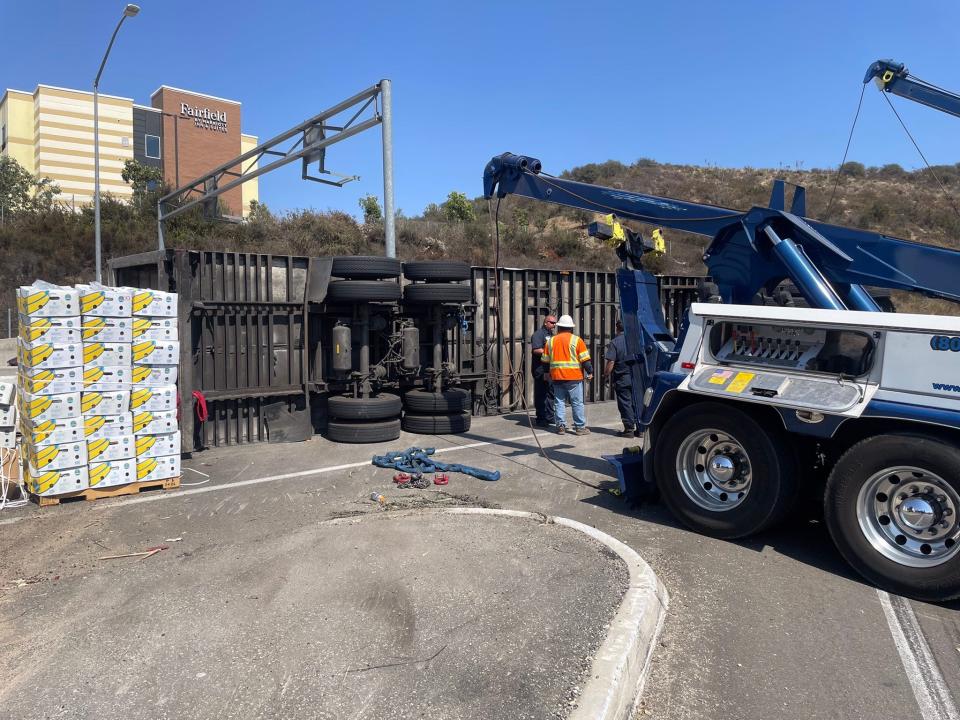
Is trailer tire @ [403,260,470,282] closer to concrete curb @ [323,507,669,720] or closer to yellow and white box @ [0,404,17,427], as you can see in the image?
yellow and white box @ [0,404,17,427]

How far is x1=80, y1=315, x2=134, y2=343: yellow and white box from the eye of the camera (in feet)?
22.8

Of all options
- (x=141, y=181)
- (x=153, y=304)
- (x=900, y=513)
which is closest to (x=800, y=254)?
(x=900, y=513)

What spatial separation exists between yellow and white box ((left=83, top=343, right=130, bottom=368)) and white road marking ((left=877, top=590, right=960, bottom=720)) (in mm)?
7161

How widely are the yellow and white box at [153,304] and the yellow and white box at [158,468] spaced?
5.14 ft

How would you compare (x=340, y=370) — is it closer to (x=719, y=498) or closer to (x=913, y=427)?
(x=719, y=498)

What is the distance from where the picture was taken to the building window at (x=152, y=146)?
2086 inches

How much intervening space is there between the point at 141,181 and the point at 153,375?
33754 mm


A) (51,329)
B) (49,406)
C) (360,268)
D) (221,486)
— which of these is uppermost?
(360,268)

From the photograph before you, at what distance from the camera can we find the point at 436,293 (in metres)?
10.6

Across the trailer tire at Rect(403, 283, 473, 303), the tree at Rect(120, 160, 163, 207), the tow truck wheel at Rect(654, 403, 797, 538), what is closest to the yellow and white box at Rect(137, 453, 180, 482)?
the trailer tire at Rect(403, 283, 473, 303)

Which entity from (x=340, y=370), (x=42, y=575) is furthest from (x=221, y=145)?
(x=42, y=575)

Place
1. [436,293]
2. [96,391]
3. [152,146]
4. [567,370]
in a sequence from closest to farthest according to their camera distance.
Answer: [96,391] → [567,370] → [436,293] → [152,146]

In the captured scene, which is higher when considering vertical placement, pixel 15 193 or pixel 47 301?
pixel 15 193

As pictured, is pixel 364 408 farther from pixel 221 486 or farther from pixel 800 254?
pixel 800 254
